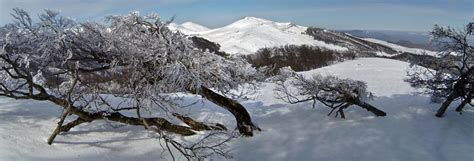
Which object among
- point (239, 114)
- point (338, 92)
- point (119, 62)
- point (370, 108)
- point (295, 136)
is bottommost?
point (295, 136)

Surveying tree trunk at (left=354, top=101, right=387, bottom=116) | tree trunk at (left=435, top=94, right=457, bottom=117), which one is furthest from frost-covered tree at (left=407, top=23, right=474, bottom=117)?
tree trunk at (left=354, top=101, right=387, bottom=116)

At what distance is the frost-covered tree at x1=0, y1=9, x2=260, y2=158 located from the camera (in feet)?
32.2

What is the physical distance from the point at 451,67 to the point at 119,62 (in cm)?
894

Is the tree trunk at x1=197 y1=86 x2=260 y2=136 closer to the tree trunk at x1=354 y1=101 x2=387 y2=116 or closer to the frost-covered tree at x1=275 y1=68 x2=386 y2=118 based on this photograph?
the frost-covered tree at x1=275 y1=68 x2=386 y2=118

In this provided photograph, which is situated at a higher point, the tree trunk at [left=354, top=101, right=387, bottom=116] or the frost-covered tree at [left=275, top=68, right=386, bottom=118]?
the frost-covered tree at [left=275, top=68, right=386, bottom=118]

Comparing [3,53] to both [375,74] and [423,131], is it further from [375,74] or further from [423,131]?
[375,74]

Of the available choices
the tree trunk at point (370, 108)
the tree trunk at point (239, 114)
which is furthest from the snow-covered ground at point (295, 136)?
the tree trunk at point (239, 114)

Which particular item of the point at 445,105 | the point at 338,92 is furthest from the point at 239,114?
the point at 445,105

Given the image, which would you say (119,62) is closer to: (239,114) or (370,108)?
(239,114)

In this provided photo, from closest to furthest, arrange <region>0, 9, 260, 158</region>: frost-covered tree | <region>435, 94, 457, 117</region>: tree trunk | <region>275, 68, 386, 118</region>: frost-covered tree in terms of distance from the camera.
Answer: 1. <region>0, 9, 260, 158</region>: frost-covered tree
2. <region>435, 94, 457, 117</region>: tree trunk
3. <region>275, 68, 386, 118</region>: frost-covered tree

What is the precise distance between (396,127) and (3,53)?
10.2 meters

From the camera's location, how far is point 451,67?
40.0 ft

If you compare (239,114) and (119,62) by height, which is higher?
(119,62)

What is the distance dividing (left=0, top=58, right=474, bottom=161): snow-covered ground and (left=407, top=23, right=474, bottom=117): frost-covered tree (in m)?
0.74
